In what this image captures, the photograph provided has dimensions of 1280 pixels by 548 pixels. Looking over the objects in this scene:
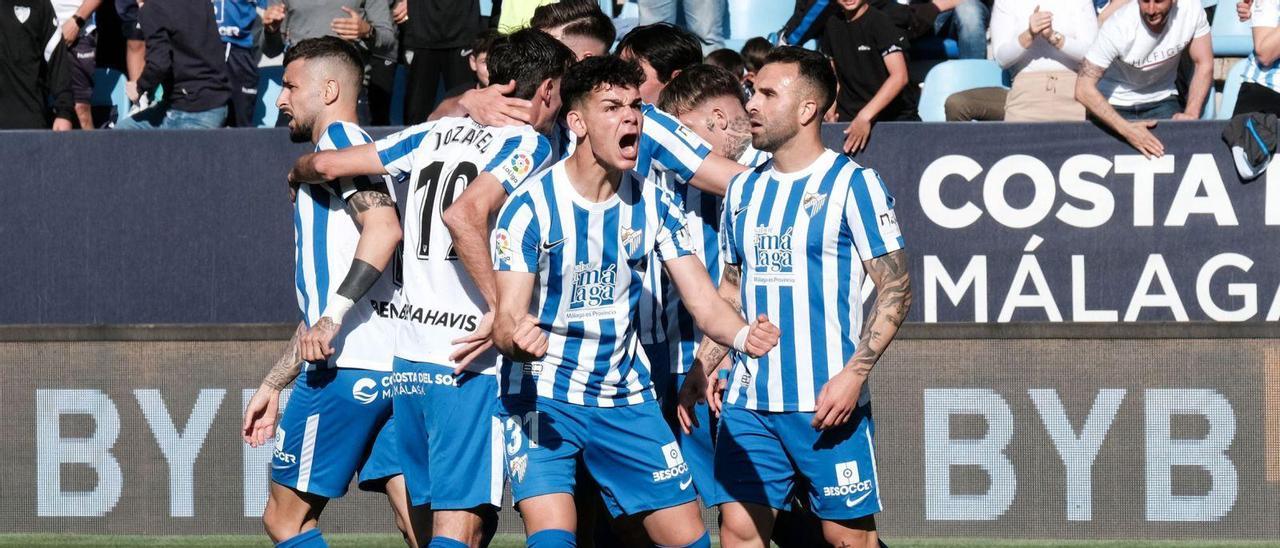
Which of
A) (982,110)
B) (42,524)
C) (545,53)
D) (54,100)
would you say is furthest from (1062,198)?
(54,100)

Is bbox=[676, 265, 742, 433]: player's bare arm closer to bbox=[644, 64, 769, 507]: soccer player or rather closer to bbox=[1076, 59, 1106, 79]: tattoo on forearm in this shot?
bbox=[644, 64, 769, 507]: soccer player

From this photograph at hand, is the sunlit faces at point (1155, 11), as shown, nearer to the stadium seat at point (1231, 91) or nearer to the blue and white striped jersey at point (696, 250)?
the stadium seat at point (1231, 91)

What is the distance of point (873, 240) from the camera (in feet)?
17.1

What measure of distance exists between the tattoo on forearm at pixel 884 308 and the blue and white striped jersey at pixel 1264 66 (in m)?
4.22

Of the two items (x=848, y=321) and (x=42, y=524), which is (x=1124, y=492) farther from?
(x=42, y=524)

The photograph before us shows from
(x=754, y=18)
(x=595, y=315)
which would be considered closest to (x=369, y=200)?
(x=595, y=315)

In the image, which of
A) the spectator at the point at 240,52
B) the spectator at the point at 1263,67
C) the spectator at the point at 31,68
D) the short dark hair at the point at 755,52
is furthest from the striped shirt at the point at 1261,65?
the spectator at the point at 31,68

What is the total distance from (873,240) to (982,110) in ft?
14.2

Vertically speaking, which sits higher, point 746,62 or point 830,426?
point 746,62

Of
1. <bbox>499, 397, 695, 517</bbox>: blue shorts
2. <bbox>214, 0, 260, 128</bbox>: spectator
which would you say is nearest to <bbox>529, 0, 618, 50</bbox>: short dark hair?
<bbox>499, 397, 695, 517</bbox>: blue shorts

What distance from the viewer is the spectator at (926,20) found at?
9414 mm

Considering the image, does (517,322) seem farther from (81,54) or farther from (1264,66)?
(81,54)

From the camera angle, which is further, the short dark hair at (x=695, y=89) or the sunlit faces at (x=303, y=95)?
the short dark hair at (x=695, y=89)

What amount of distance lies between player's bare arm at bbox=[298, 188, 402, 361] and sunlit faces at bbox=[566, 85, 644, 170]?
3.09 ft
